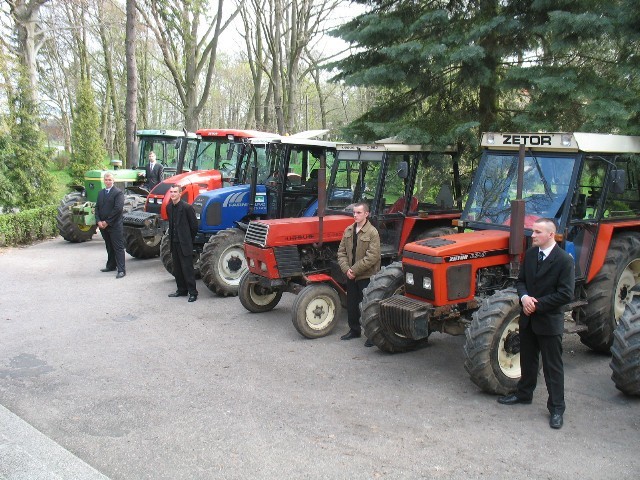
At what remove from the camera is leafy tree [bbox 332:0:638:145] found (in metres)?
8.73

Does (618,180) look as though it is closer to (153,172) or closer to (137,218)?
(137,218)

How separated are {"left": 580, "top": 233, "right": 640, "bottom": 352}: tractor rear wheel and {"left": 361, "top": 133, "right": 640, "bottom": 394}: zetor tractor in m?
0.01

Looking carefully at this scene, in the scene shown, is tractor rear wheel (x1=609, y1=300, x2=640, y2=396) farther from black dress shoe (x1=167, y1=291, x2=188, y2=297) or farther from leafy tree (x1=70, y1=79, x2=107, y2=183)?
leafy tree (x1=70, y1=79, x2=107, y2=183)

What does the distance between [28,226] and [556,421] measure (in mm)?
13909

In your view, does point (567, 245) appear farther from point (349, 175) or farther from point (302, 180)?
point (302, 180)

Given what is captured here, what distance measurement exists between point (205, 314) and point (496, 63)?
6.38 m

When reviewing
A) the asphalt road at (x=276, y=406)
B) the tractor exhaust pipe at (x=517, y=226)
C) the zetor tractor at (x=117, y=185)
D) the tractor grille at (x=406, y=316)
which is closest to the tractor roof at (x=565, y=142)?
the tractor exhaust pipe at (x=517, y=226)

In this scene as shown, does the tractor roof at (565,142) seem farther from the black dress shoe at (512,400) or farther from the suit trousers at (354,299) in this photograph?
the black dress shoe at (512,400)

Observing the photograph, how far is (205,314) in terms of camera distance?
29.8ft

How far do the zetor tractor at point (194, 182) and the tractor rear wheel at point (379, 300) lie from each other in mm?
5495

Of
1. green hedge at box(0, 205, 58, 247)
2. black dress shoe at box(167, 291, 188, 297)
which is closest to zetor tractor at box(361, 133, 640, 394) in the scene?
black dress shoe at box(167, 291, 188, 297)

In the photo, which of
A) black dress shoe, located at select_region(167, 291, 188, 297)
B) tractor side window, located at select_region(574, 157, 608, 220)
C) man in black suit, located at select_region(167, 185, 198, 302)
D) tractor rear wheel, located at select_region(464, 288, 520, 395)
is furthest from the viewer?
black dress shoe, located at select_region(167, 291, 188, 297)

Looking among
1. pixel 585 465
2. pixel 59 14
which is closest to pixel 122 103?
pixel 59 14

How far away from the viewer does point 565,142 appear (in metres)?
6.54
